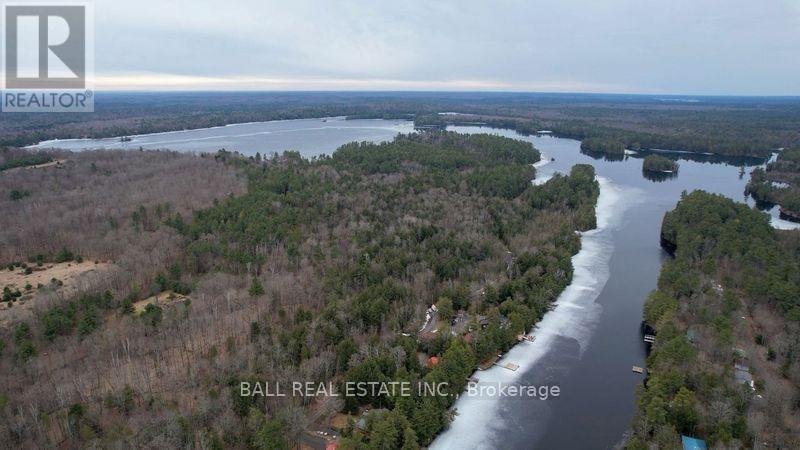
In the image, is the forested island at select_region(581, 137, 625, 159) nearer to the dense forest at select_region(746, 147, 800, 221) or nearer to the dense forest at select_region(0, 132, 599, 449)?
the dense forest at select_region(746, 147, 800, 221)

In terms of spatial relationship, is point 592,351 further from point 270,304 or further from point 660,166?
point 660,166

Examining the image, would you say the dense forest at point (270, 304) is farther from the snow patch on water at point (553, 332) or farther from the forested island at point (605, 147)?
the forested island at point (605, 147)

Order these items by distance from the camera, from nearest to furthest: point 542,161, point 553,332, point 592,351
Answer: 1. point 592,351
2. point 553,332
3. point 542,161

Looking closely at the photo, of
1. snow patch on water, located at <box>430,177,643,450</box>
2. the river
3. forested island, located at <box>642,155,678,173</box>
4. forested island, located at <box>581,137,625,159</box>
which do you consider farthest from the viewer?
forested island, located at <box>581,137,625,159</box>

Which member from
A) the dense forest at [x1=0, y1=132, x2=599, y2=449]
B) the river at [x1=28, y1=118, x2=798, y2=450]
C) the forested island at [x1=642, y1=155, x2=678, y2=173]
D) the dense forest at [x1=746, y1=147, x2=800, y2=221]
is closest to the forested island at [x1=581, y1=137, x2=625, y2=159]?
the forested island at [x1=642, y1=155, x2=678, y2=173]

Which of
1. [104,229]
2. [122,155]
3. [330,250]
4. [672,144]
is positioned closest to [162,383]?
[330,250]

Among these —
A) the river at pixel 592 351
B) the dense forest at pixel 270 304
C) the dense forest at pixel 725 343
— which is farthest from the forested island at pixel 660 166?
the dense forest at pixel 725 343

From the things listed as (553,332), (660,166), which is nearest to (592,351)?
(553,332)

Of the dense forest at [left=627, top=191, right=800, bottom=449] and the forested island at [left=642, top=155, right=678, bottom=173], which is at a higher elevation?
the forested island at [left=642, top=155, right=678, bottom=173]
